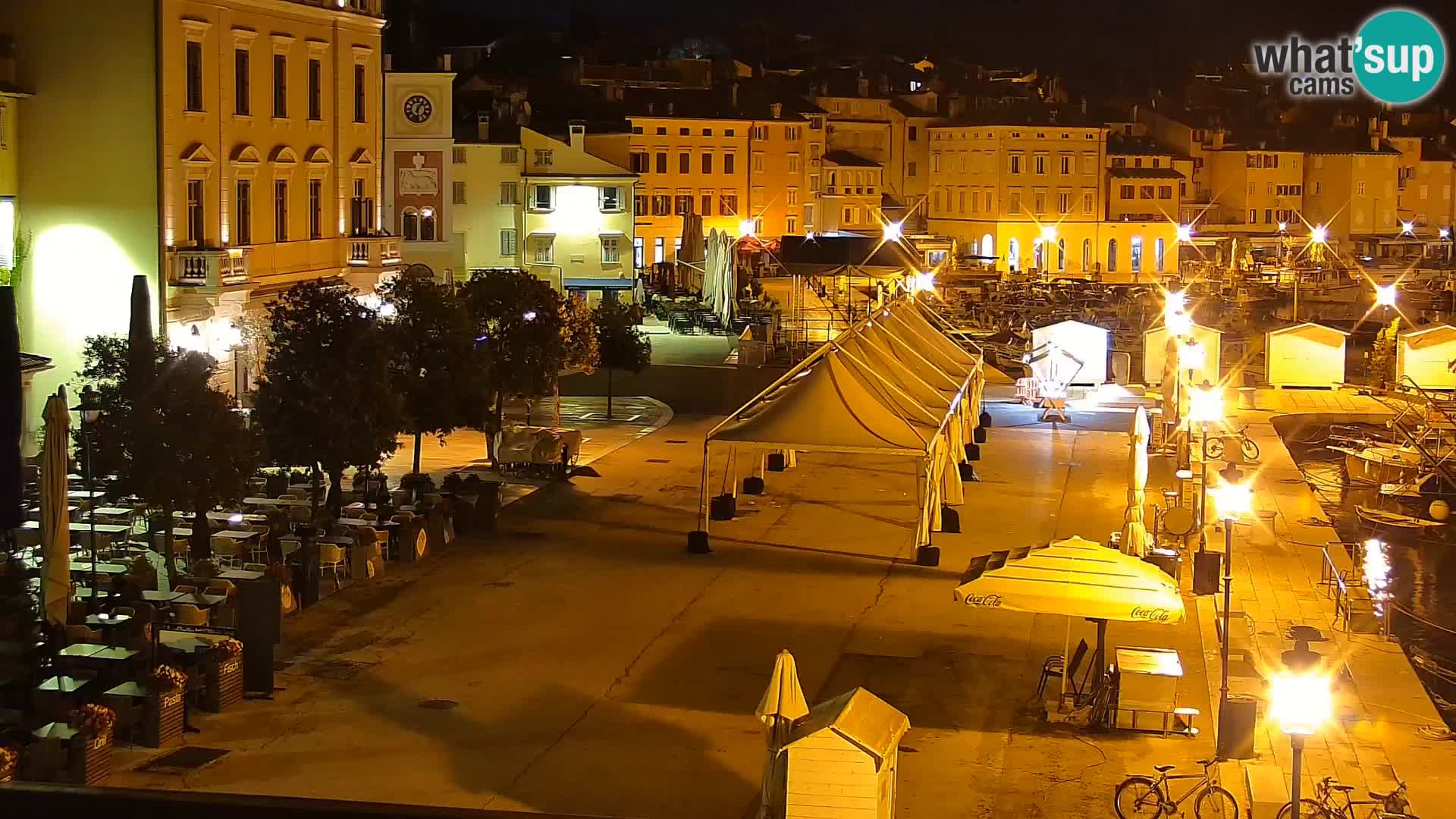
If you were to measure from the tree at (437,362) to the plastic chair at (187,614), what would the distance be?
894cm

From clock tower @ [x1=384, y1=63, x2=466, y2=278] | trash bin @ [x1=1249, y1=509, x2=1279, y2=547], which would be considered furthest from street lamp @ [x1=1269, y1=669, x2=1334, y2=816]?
clock tower @ [x1=384, y1=63, x2=466, y2=278]

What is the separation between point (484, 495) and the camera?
23250mm

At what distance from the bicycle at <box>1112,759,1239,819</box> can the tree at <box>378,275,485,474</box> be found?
14.5 meters

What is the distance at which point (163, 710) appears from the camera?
13305 millimetres

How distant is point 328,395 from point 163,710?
27.5 ft

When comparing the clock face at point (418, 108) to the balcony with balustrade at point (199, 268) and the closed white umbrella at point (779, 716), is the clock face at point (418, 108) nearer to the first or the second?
the balcony with balustrade at point (199, 268)

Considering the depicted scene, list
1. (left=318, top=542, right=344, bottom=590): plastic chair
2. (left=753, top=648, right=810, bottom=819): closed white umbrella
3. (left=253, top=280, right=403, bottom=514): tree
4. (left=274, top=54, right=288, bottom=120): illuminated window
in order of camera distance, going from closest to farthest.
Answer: (left=753, top=648, right=810, bottom=819): closed white umbrella
(left=318, top=542, right=344, bottom=590): plastic chair
(left=253, top=280, right=403, bottom=514): tree
(left=274, top=54, right=288, bottom=120): illuminated window

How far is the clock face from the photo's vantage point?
52250 mm

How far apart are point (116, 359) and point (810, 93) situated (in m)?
78.0

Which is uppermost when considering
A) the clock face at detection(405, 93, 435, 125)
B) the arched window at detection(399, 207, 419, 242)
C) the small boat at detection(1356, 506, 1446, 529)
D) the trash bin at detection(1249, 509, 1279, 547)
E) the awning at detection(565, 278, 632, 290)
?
the clock face at detection(405, 93, 435, 125)

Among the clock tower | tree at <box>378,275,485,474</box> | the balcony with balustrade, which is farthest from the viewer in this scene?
the clock tower

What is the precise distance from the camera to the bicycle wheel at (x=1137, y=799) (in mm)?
12141

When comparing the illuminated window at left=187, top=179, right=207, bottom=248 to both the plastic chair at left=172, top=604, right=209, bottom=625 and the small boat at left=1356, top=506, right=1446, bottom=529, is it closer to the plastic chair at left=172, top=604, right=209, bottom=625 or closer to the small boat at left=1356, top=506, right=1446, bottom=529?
the plastic chair at left=172, top=604, right=209, bottom=625

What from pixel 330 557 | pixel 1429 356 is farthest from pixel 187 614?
pixel 1429 356
